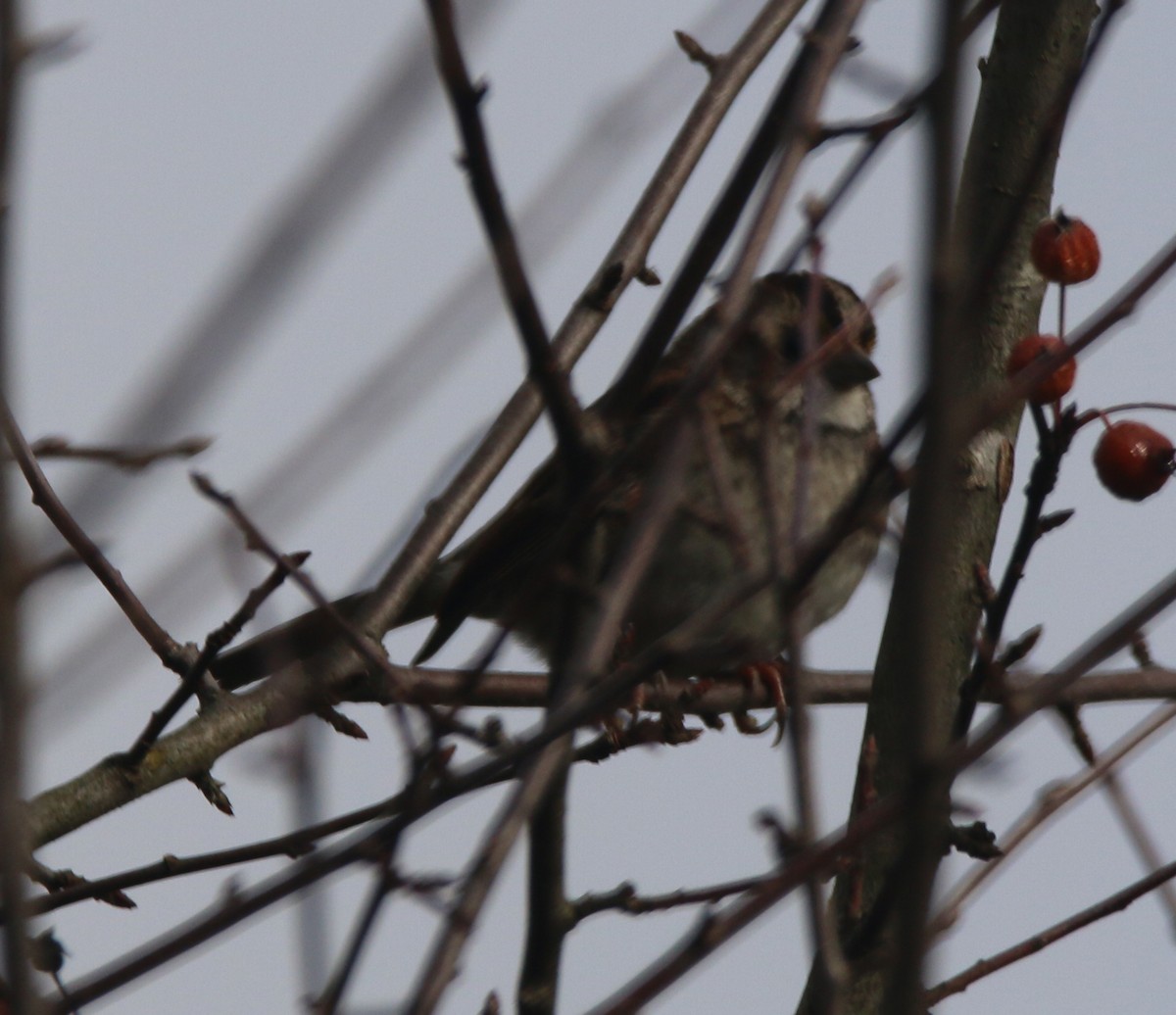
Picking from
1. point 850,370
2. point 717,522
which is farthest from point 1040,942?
point 850,370

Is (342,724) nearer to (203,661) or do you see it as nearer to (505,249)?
(203,661)

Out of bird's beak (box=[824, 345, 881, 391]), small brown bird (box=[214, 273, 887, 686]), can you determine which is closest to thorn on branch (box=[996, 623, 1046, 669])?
small brown bird (box=[214, 273, 887, 686])

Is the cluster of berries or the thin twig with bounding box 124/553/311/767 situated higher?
the cluster of berries

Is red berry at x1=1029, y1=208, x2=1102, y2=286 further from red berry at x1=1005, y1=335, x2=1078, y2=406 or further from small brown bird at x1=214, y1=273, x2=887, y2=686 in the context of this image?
small brown bird at x1=214, y1=273, x2=887, y2=686

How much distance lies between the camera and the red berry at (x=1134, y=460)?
331 cm

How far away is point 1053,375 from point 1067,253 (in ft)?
A: 2.00

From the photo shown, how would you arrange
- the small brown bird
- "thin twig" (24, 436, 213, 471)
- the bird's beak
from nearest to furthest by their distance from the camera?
"thin twig" (24, 436, 213, 471) → the small brown bird → the bird's beak

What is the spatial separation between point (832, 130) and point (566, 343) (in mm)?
885

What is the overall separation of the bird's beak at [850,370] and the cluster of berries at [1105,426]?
1.74 meters

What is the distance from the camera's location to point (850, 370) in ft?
16.8

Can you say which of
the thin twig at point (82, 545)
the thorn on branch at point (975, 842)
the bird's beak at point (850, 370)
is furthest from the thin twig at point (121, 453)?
the bird's beak at point (850, 370)

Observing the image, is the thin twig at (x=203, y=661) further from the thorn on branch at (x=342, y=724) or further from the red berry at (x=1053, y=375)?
the red berry at (x=1053, y=375)

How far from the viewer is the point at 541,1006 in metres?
2.86

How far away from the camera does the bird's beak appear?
5.11 metres
